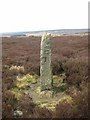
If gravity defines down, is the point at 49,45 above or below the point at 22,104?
above

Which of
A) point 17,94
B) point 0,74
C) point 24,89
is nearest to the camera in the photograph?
point 17,94

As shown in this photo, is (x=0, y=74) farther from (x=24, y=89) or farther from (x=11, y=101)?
(x=11, y=101)

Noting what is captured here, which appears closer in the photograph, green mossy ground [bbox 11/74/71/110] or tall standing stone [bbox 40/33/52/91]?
green mossy ground [bbox 11/74/71/110]

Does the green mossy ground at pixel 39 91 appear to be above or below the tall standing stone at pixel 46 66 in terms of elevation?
below

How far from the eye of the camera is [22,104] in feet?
31.8

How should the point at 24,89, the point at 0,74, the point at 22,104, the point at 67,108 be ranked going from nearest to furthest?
the point at 67,108
the point at 22,104
the point at 24,89
the point at 0,74

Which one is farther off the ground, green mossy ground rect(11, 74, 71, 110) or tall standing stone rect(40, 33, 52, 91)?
tall standing stone rect(40, 33, 52, 91)

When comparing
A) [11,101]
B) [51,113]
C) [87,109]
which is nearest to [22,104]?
[11,101]

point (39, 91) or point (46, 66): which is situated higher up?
point (46, 66)

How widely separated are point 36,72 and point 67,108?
677 centimetres

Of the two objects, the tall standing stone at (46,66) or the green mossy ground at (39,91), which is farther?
the tall standing stone at (46,66)

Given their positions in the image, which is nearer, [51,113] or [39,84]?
[51,113]

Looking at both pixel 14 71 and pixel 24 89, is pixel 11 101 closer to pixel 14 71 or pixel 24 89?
pixel 24 89

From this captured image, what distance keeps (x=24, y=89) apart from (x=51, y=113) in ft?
15.3
